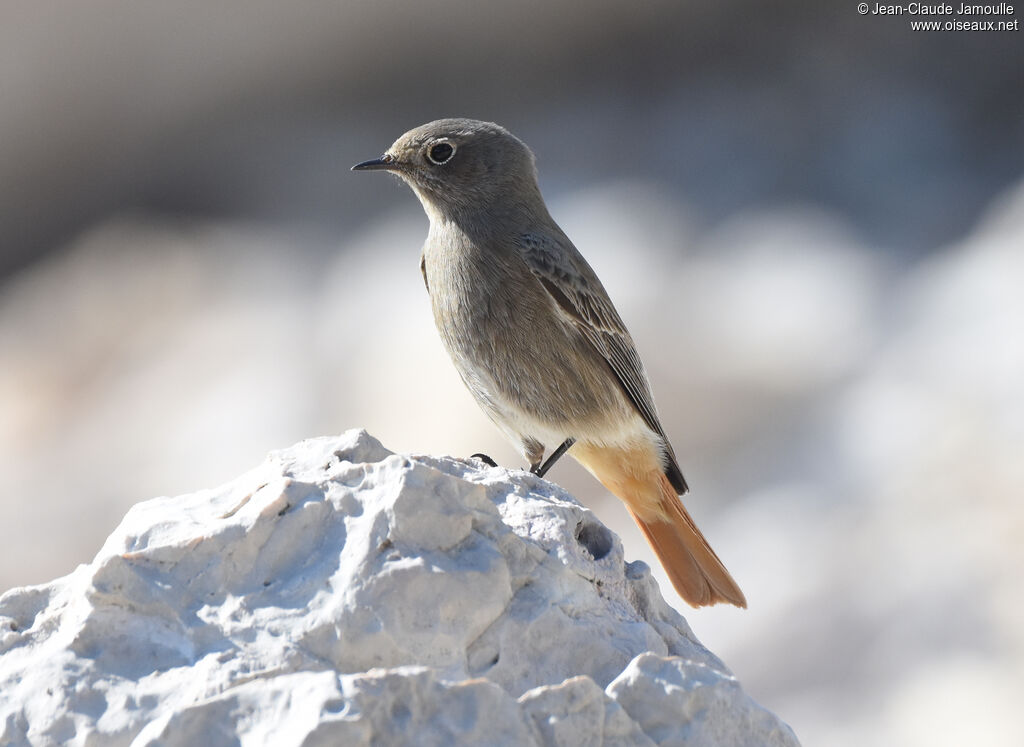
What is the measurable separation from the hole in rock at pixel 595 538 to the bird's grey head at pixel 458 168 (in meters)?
2.13

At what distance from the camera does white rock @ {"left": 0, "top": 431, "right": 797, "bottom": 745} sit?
2145 millimetres

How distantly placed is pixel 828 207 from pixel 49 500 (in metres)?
7.33

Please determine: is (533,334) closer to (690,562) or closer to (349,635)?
(690,562)

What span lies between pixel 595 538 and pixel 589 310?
6.72 feet

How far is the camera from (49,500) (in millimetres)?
11320

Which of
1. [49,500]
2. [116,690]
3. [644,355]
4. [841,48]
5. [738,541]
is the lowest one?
[49,500]

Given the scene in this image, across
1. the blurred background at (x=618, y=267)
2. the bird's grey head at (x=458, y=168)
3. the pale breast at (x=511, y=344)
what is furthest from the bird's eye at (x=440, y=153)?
the blurred background at (x=618, y=267)

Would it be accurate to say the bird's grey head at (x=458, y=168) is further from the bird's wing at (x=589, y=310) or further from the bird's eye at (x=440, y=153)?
the bird's wing at (x=589, y=310)

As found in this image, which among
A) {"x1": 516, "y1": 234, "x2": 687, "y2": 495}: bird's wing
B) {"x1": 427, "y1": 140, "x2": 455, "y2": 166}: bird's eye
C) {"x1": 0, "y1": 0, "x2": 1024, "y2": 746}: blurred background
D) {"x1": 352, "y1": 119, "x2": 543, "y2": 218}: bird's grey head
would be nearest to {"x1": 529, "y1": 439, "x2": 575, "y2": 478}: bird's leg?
{"x1": 516, "y1": 234, "x2": 687, "y2": 495}: bird's wing

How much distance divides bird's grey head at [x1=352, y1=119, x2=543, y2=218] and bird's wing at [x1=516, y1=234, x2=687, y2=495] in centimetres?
24

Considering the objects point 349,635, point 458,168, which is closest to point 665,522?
point 458,168

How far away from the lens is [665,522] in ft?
15.8

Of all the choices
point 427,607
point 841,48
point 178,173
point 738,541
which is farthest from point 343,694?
point 178,173

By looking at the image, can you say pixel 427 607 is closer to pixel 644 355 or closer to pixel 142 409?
pixel 644 355
